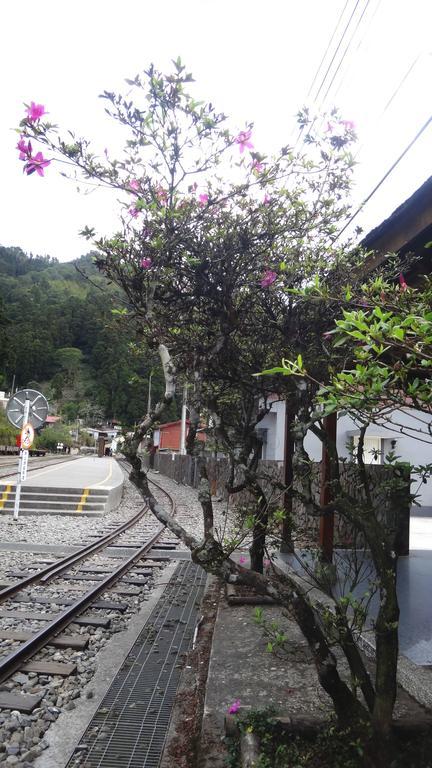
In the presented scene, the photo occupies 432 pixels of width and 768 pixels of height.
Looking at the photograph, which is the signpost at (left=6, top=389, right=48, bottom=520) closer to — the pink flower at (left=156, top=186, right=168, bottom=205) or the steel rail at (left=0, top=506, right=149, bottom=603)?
the steel rail at (left=0, top=506, right=149, bottom=603)

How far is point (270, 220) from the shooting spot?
14.4ft

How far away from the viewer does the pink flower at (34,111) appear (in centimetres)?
358

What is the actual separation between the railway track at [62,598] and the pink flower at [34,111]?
3871 mm

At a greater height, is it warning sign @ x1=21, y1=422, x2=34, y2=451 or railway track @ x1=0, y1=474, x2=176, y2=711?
warning sign @ x1=21, y1=422, x2=34, y2=451

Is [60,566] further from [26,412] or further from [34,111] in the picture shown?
[34,111]

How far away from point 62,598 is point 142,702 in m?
2.99

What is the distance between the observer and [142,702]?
3.91m

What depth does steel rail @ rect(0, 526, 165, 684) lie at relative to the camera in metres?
4.34

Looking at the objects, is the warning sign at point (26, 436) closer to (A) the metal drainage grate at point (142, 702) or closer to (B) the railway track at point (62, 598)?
(B) the railway track at point (62, 598)

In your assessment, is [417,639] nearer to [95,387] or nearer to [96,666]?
[96,666]

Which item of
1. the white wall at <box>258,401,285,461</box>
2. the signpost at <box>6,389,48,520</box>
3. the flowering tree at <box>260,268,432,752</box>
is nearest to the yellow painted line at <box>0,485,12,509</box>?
the signpost at <box>6,389,48,520</box>

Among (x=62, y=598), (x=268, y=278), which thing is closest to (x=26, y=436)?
(x=62, y=598)

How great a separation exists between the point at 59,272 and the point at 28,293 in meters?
14.7

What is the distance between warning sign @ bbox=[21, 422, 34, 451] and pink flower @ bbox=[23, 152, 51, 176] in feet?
32.0
